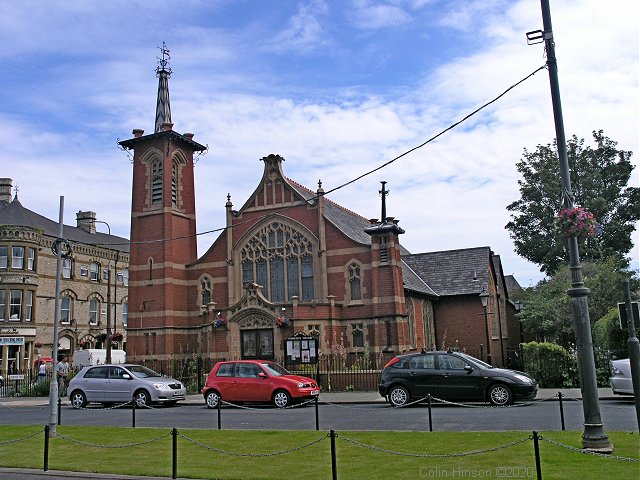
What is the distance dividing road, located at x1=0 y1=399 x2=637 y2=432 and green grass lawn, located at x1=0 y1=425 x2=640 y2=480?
1.40m

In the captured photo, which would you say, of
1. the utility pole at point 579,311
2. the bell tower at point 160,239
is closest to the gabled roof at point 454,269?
the bell tower at point 160,239

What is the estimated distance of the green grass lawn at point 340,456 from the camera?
905 centimetres

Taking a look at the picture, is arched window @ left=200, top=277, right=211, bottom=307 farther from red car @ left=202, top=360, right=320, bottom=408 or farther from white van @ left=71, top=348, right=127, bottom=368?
red car @ left=202, top=360, right=320, bottom=408

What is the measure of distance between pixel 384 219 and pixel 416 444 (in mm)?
19839

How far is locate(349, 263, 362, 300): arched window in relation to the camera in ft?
98.7

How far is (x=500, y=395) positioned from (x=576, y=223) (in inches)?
320

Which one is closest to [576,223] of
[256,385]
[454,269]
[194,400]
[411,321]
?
[256,385]

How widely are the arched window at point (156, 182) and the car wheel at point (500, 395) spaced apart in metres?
22.4

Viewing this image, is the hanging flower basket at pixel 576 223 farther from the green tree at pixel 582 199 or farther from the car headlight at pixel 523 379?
the green tree at pixel 582 199

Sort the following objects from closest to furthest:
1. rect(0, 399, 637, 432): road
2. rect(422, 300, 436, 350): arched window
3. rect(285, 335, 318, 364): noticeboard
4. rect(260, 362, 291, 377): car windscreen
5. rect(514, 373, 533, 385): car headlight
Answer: rect(0, 399, 637, 432): road < rect(514, 373, 533, 385): car headlight < rect(260, 362, 291, 377): car windscreen < rect(285, 335, 318, 364): noticeboard < rect(422, 300, 436, 350): arched window

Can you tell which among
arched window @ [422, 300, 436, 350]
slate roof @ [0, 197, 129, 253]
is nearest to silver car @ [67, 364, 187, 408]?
arched window @ [422, 300, 436, 350]

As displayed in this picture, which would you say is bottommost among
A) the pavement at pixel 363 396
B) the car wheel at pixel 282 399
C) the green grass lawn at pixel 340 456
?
the green grass lawn at pixel 340 456

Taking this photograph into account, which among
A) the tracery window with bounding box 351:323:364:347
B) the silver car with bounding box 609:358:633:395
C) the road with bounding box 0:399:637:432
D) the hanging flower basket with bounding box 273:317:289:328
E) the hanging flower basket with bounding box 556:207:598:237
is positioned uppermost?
the hanging flower basket with bounding box 556:207:598:237

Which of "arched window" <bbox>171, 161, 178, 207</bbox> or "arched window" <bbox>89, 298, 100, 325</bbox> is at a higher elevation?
"arched window" <bbox>171, 161, 178, 207</bbox>
